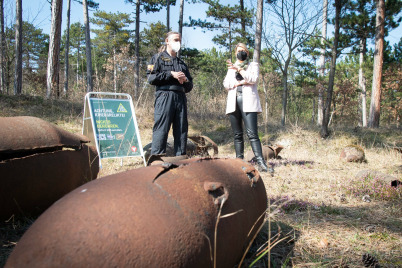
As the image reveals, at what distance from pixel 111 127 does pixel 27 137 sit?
3135mm

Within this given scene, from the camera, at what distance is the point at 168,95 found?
356 centimetres

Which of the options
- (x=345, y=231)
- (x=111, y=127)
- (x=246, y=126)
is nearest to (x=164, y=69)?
(x=246, y=126)

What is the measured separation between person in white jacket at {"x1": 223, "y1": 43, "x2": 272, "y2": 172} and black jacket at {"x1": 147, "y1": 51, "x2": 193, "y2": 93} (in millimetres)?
773

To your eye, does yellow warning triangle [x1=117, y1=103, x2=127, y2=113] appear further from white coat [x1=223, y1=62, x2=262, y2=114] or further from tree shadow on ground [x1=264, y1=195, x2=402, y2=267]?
tree shadow on ground [x1=264, y1=195, x2=402, y2=267]

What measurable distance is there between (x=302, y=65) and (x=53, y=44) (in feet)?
45.3

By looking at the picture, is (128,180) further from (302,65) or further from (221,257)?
(302,65)

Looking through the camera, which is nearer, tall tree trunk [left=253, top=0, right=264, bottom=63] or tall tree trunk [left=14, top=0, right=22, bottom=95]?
tall tree trunk [left=253, top=0, right=264, bottom=63]

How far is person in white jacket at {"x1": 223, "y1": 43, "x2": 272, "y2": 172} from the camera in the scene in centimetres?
408

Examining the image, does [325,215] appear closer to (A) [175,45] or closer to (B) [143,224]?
(B) [143,224]

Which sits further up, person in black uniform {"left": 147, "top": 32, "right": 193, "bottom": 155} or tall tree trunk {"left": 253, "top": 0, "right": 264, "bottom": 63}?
tall tree trunk {"left": 253, "top": 0, "right": 264, "bottom": 63}

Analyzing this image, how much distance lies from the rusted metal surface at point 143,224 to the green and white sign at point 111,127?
3.71 meters

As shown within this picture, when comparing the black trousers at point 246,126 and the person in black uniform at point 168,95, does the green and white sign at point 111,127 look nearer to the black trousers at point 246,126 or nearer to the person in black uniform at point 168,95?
the person in black uniform at point 168,95

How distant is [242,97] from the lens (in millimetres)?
4145

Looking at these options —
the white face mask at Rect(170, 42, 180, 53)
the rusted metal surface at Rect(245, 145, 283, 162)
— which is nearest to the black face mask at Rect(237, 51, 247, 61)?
the white face mask at Rect(170, 42, 180, 53)
